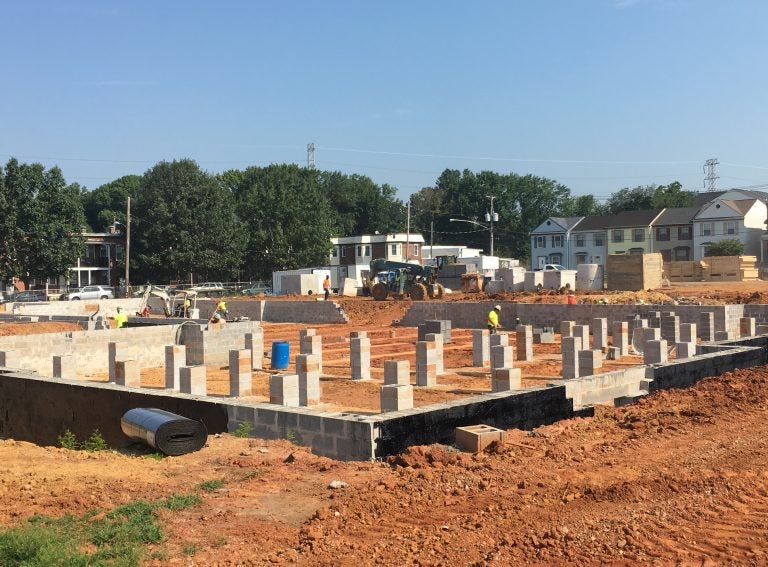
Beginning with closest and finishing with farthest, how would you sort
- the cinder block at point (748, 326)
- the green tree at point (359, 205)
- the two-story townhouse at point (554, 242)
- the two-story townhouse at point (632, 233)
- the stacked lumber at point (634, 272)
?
the cinder block at point (748, 326), the stacked lumber at point (634, 272), the two-story townhouse at point (632, 233), the two-story townhouse at point (554, 242), the green tree at point (359, 205)

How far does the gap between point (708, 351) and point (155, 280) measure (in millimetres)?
50060

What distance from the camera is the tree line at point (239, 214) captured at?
5422 centimetres

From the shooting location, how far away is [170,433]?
9453 millimetres

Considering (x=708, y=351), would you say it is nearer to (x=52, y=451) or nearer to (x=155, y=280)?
(x=52, y=451)

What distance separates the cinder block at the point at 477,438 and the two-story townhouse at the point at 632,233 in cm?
6420

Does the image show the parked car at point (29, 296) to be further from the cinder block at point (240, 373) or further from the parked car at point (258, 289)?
the cinder block at point (240, 373)

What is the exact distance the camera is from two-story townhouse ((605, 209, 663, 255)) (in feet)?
235

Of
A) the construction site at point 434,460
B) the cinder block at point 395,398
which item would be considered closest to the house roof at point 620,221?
the construction site at point 434,460

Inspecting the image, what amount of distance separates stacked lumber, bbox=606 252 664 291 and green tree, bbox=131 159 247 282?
32.6 m

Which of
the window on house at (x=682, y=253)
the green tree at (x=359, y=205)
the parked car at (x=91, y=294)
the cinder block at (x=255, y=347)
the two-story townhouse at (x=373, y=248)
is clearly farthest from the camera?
the green tree at (x=359, y=205)

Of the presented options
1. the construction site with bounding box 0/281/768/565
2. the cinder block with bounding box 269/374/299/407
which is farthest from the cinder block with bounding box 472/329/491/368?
the cinder block with bounding box 269/374/299/407

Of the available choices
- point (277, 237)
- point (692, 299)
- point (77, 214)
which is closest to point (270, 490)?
point (692, 299)

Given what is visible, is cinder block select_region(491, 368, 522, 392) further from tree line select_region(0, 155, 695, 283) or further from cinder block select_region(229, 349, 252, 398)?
tree line select_region(0, 155, 695, 283)

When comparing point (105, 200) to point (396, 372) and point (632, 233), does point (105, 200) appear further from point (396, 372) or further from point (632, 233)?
point (396, 372)
